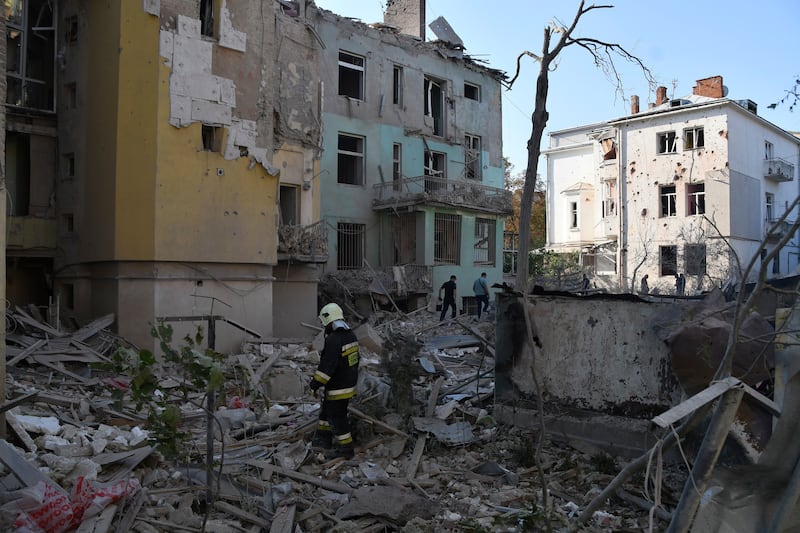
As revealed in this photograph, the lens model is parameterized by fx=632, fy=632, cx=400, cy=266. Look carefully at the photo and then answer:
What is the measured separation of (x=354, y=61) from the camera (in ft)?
90.3

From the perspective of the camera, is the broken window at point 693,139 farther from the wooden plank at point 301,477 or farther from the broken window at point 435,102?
the wooden plank at point 301,477

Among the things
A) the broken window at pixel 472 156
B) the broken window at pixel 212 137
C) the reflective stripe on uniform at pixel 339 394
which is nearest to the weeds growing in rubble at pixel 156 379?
the reflective stripe on uniform at pixel 339 394

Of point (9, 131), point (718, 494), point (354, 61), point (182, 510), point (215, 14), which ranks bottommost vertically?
point (182, 510)

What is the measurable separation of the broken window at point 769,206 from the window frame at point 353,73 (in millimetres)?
26379

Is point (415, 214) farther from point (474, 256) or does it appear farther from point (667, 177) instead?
point (667, 177)

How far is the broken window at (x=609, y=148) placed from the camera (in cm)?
3875

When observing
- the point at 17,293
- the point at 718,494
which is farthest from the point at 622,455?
the point at 17,293

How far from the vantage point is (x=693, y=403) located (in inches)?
117

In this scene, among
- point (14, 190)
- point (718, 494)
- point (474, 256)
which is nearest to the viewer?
point (718, 494)

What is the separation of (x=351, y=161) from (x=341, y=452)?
21.5m

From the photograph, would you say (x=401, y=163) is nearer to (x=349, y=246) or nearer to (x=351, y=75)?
(x=351, y=75)

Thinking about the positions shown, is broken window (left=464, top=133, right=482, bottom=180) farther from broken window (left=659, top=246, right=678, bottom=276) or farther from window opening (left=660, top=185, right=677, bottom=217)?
broken window (left=659, top=246, right=678, bottom=276)

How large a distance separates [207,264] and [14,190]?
6677 millimetres

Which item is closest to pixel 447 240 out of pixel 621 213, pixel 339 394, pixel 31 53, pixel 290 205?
pixel 290 205
